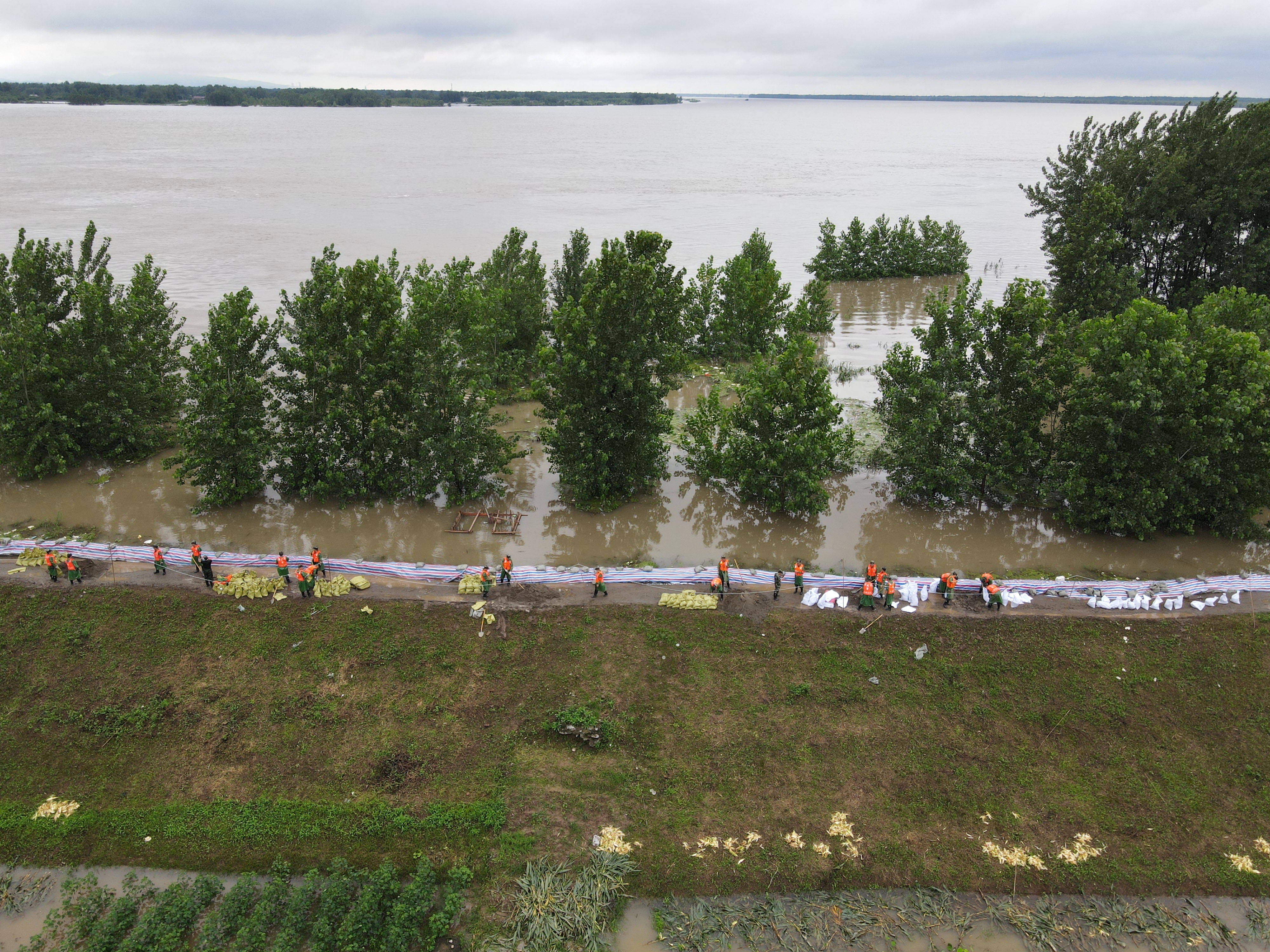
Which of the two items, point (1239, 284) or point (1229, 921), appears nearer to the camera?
point (1229, 921)

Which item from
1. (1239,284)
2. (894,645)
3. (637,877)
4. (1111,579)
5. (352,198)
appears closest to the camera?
(637,877)

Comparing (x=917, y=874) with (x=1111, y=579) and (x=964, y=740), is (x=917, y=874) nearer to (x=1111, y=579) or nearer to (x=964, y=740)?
(x=964, y=740)

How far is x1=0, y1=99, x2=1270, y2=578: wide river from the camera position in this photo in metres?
26.5

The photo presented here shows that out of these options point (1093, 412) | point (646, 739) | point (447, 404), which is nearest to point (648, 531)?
point (447, 404)

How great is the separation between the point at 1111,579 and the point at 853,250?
145ft

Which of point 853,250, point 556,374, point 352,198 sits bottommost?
point 556,374

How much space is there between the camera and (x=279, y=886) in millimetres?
14852

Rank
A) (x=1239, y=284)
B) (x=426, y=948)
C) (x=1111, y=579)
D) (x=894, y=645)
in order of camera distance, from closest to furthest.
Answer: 1. (x=426, y=948)
2. (x=894, y=645)
3. (x=1111, y=579)
4. (x=1239, y=284)

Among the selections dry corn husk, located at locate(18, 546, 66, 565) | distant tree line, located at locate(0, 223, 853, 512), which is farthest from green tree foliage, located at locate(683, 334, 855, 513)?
dry corn husk, located at locate(18, 546, 66, 565)

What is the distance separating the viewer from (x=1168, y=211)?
132ft

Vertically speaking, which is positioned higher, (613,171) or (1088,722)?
(613,171)

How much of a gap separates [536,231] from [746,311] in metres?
40.1

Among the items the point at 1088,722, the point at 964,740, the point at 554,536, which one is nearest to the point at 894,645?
the point at 964,740

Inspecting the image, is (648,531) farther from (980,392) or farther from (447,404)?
(980,392)
